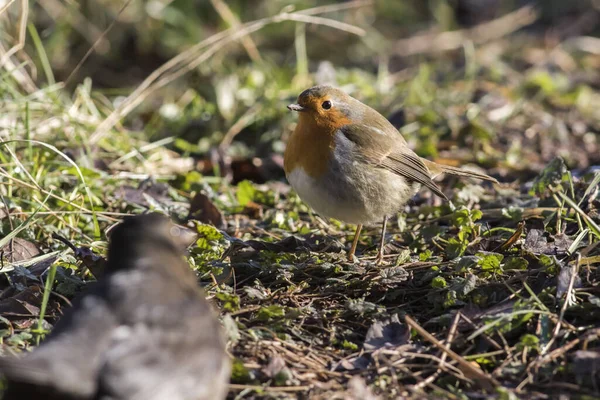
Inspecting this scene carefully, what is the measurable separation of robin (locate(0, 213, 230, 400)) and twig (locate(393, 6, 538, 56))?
7.27 m

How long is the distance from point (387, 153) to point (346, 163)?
1.20 feet

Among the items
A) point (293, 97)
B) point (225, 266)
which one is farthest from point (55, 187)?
point (293, 97)

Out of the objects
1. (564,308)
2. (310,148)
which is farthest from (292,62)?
(564,308)

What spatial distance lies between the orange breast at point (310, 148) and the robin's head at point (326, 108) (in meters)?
0.03

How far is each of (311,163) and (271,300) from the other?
0.91 m

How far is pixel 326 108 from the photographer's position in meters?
4.54

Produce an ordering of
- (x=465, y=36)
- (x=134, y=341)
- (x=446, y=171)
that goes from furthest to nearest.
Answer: (x=465, y=36)
(x=446, y=171)
(x=134, y=341)

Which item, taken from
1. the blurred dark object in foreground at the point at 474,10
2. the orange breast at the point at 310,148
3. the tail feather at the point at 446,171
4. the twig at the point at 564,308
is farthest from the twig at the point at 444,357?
the blurred dark object in foreground at the point at 474,10

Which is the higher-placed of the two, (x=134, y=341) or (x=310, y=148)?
(x=310, y=148)

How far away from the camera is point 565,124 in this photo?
7035 millimetres

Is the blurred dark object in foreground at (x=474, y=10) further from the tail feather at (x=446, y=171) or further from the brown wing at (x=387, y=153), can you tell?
the brown wing at (x=387, y=153)

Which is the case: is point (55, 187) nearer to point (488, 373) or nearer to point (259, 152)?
point (259, 152)

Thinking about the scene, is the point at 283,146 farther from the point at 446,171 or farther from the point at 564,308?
the point at 564,308

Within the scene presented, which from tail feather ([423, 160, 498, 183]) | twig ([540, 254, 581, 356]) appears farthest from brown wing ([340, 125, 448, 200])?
twig ([540, 254, 581, 356])
